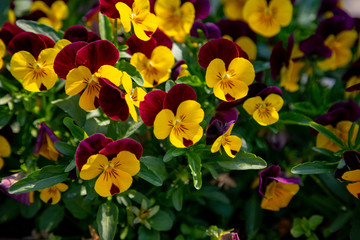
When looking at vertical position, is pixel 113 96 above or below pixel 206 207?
above

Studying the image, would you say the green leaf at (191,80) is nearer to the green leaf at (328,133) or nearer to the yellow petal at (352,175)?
the green leaf at (328,133)

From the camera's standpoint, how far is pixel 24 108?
1.51 m

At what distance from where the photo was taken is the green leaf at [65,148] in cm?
127

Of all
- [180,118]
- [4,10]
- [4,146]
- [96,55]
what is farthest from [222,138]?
[4,10]

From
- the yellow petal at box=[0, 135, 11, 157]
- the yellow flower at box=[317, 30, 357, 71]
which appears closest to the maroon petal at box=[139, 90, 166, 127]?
the yellow petal at box=[0, 135, 11, 157]

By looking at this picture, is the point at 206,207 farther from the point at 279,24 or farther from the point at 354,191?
the point at 279,24

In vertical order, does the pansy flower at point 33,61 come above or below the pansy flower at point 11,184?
above

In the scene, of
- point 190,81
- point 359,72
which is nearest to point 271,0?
point 359,72

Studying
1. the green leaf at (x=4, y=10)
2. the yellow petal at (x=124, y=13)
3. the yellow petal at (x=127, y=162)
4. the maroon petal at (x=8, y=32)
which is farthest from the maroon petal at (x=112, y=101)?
the green leaf at (x=4, y=10)

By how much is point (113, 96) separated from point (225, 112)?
0.45 metres

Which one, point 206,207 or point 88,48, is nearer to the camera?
point 88,48

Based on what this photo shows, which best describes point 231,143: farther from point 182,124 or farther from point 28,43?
point 28,43

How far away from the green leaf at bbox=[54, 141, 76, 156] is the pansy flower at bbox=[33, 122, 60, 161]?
3 cm

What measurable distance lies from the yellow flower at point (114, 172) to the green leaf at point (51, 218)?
483 mm
